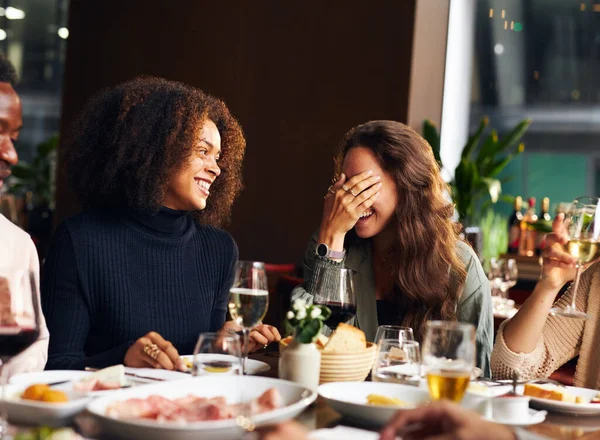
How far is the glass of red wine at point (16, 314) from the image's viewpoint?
114 centimetres

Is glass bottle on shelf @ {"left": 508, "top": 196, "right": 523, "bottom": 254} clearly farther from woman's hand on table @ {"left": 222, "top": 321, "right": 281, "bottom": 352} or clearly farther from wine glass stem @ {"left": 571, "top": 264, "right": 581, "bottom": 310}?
woman's hand on table @ {"left": 222, "top": 321, "right": 281, "bottom": 352}

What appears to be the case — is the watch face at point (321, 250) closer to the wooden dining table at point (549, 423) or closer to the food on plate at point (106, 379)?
the wooden dining table at point (549, 423)

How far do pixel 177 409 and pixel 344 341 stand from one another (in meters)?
0.55

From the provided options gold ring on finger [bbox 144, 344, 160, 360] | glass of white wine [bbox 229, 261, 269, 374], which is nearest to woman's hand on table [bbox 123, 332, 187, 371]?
gold ring on finger [bbox 144, 344, 160, 360]

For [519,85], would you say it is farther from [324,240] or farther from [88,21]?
[324,240]

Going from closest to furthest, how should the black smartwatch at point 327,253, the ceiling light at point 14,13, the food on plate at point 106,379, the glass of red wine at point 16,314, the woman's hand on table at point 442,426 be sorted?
the woman's hand on table at point 442,426 → the glass of red wine at point 16,314 → the food on plate at point 106,379 → the black smartwatch at point 327,253 → the ceiling light at point 14,13

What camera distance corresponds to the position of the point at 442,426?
1073mm

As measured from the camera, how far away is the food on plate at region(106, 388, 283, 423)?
115 centimetres

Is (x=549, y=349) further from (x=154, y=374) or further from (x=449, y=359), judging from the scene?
(x=154, y=374)

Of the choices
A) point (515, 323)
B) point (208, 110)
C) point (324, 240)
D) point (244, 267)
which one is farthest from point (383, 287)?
point (244, 267)

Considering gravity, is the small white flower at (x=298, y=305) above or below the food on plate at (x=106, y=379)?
above

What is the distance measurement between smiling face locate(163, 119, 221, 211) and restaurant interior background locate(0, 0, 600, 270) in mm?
2680

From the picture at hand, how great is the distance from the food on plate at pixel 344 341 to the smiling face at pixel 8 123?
0.84 metres

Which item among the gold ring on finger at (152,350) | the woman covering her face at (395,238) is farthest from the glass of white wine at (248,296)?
the woman covering her face at (395,238)
